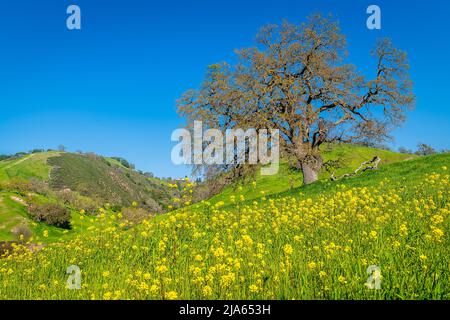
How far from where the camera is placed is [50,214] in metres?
78.6

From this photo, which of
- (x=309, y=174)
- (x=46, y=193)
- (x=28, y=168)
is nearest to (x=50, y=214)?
(x=46, y=193)

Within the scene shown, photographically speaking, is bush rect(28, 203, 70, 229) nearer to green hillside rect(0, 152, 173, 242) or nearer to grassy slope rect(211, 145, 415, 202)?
green hillside rect(0, 152, 173, 242)

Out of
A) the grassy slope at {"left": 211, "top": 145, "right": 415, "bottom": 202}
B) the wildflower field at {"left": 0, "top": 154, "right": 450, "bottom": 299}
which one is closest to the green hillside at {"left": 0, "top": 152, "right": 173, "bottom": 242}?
the grassy slope at {"left": 211, "top": 145, "right": 415, "bottom": 202}

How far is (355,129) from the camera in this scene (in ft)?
90.8

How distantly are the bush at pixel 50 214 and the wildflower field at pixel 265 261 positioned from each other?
232 ft

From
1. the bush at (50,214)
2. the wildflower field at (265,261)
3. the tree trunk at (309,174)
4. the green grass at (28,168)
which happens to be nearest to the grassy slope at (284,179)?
the tree trunk at (309,174)

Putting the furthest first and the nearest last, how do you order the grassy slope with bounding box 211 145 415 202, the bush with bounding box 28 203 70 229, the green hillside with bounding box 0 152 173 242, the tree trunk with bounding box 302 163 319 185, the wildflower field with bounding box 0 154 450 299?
the bush with bounding box 28 203 70 229, the green hillside with bounding box 0 152 173 242, the grassy slope with bounding box 211 145 415 202, the tree trunk with bounding box 302 163 319 185, the wildflower field with bounding box 0 154 450 299

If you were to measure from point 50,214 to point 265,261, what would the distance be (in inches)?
3113

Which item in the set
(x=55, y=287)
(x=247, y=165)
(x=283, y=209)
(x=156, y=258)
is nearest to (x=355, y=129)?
(x=247, y=165)

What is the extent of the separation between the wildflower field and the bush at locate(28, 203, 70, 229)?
70589 millimetres

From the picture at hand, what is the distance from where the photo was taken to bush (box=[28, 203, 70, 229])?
7825 centimetres

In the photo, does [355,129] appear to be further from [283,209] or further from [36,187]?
[36,187]

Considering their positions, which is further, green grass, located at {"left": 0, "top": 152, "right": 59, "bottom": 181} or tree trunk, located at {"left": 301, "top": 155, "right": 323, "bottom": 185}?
green grass, located at {"left": 0, "top": 152, "right": 59, "bottom": 181}

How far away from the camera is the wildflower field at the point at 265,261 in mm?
5754
